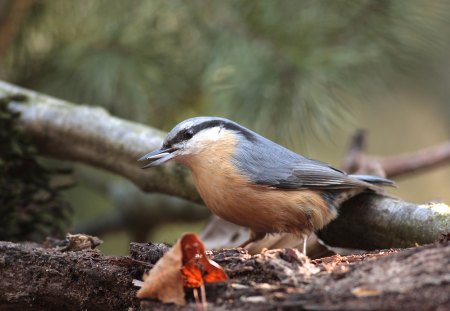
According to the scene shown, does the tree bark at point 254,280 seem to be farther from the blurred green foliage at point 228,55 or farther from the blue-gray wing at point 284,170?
the blurred green foliage at point 228,55

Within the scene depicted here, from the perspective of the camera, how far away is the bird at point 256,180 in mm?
2477

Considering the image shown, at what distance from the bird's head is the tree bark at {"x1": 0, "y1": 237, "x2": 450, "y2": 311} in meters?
0.72

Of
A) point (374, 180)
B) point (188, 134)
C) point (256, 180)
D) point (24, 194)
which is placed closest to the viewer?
point (256, 180)

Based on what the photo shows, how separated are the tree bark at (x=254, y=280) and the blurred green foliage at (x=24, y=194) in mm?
1047

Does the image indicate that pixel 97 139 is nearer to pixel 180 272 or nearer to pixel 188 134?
pixel 188 134

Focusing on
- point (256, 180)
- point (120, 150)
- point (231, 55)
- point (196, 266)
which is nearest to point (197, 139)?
point (256, 180)

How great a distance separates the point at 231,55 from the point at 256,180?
1.09 meters

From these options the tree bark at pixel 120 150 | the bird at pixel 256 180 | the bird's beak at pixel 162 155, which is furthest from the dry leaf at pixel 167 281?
the tree bark at pixel 120 150

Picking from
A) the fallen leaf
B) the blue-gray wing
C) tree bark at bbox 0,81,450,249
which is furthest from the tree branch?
the fallen leaf

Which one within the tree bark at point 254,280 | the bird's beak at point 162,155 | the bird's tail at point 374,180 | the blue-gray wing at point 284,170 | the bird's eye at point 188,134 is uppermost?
the bird's eye at point 188,134

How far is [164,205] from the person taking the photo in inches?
153

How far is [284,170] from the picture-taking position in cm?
258

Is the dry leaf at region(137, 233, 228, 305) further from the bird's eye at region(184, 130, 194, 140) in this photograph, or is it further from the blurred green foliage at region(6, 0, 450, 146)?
the blurred green foliage at region(6, 0, 450, 146)

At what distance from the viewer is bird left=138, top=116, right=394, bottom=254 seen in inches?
97.5
